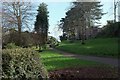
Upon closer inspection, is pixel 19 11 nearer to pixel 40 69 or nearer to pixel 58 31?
pixel 40 69

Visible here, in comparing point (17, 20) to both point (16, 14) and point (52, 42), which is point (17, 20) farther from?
point (52, 42)

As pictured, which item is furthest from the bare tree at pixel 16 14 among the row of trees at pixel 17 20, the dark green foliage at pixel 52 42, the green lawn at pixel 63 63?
the dark green foliage at pixel 52 42

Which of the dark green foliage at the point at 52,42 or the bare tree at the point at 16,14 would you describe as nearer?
the bare tree at the point at 16,14

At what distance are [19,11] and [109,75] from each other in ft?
76.5

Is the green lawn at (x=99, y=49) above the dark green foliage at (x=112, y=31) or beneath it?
beneath

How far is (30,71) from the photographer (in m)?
8.70

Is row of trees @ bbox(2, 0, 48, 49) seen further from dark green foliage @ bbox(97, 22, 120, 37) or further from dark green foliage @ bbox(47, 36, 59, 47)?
dark green foliage @ bbox(47, 36, 59, 47)

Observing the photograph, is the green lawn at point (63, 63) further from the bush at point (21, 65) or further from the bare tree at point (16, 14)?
the bare tree at point (16, 14)

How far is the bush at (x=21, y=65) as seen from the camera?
8.10 metres

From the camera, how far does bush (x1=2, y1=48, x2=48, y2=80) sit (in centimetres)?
810

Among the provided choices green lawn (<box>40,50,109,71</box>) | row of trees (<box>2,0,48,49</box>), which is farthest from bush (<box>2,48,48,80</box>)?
row of trees (<box>2,0,48,49</box>)

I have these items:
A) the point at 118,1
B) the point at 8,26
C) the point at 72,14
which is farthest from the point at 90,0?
the point at 8,26

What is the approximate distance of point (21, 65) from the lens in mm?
8367

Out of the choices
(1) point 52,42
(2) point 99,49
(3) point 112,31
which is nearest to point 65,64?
(2) point 99,49
